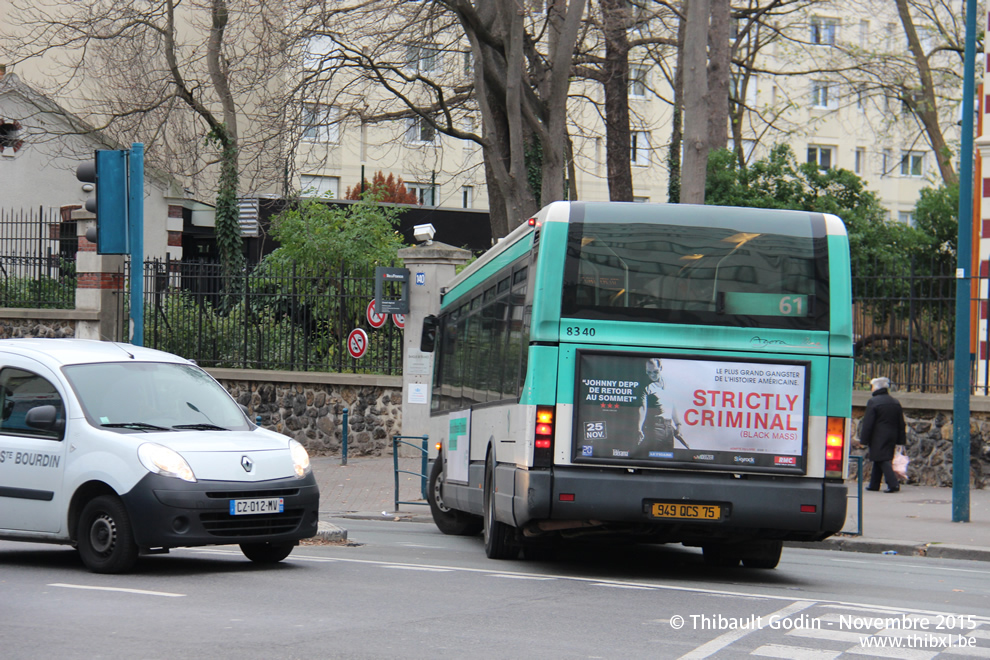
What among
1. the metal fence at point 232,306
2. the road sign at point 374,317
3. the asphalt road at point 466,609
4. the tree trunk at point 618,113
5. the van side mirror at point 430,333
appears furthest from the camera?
the tree trunk at point 618,113

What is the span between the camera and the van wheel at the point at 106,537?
8812mm

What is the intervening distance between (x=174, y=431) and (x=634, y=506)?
135 inches

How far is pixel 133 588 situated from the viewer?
27.2ft

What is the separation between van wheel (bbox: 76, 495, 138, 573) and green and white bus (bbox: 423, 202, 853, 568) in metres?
2.89

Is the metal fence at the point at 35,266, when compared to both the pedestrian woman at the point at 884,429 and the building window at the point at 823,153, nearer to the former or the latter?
the pedestrian woman at the point at 884,429

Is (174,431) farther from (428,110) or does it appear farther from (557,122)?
(428,110)

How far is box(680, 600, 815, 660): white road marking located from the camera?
6422 mm

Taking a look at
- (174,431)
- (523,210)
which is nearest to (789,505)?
(174,431)

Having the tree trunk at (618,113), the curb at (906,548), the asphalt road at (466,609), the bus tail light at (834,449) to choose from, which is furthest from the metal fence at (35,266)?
the bus tail light at (834,449)

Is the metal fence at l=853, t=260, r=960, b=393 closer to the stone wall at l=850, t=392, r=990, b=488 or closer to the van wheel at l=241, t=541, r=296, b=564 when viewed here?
the stone wall at l=850, t=392, r=990, b=488

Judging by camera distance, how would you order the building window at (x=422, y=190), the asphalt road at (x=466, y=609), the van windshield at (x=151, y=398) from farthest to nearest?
the building window at (x=422, y=190) → the van windshield at (x=151, y=398) → the asphalt road at (x=466, y=609)

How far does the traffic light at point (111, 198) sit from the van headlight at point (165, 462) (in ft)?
15.1

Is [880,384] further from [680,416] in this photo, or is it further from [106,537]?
[106,537]

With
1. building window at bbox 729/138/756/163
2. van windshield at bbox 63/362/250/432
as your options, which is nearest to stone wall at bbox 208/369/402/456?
building window at bbox 729/138/756/163
